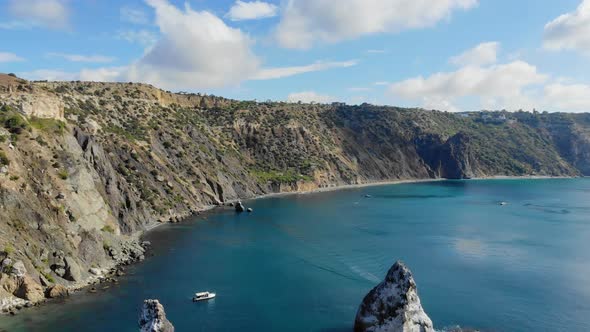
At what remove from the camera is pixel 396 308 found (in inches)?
1775

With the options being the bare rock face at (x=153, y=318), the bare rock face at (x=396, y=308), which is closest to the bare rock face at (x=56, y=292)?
the bare rock face at (x=153, y=318)

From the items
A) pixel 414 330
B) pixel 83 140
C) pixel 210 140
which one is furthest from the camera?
pixel 210 140

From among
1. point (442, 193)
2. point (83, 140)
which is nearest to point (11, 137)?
point (83, 140)

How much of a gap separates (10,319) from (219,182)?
94992 mm

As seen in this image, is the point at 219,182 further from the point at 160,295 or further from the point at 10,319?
the point at 10,319

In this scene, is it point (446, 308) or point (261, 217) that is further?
point (261, 217)

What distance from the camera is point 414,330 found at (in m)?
44.5

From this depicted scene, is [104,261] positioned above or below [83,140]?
below

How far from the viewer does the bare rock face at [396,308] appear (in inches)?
1759

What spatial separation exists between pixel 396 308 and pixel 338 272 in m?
26.2

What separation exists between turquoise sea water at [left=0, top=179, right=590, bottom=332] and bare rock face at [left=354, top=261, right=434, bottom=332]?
203 inches

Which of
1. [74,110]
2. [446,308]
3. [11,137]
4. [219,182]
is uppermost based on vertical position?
[74,110]

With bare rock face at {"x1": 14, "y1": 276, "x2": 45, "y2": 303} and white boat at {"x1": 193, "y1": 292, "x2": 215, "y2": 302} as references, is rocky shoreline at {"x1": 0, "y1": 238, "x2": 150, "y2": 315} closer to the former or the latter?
bare rock face at {"x1": 14, "y1": 276, "x2": 45, "y2": 303}

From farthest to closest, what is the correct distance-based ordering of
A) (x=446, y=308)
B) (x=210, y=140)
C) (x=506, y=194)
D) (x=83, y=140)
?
(x=506, y=194) → (x=210, y=140) → (x=83, y=140) → (x=446, y=308)
